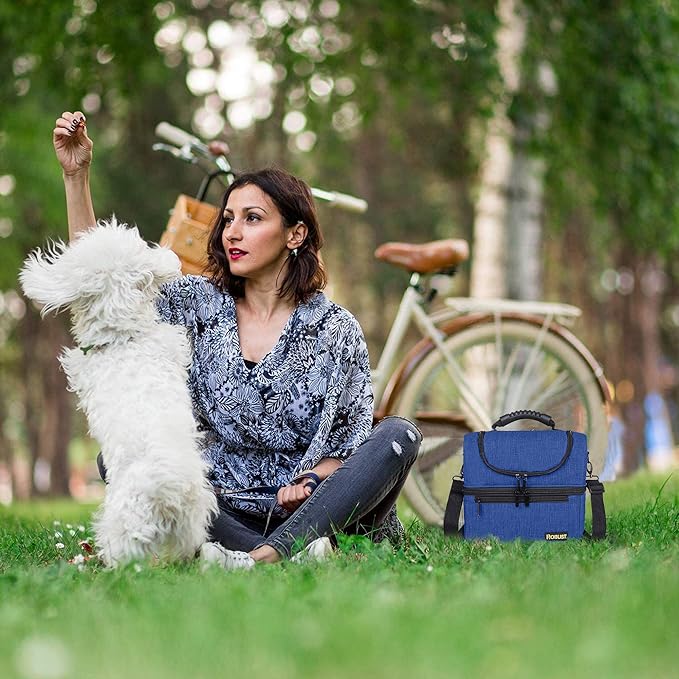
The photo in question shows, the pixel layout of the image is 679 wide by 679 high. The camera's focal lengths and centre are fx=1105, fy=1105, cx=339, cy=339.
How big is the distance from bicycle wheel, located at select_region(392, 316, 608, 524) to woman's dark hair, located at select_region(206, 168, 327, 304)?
4.01 ft

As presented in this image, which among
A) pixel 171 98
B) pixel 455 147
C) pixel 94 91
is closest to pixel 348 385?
pixel 94 91

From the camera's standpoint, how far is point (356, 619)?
2.10 metres

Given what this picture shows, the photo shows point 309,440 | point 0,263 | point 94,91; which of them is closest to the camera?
point 309,440

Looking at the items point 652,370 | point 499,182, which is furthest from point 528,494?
point 652,370

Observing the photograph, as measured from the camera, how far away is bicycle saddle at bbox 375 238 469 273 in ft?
16.7

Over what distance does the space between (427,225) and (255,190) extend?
1374 centimetres

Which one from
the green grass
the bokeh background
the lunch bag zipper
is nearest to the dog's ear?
the green grass

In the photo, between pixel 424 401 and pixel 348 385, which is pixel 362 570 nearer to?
pixel 348 385

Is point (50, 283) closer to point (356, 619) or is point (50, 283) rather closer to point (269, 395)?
point (269, 395)

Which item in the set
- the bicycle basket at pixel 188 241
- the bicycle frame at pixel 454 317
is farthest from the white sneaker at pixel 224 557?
the bicycle frame at pixel 454 317

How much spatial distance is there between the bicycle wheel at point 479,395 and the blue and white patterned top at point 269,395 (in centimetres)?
125

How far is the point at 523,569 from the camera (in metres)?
2.90

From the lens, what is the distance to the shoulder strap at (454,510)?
393cm

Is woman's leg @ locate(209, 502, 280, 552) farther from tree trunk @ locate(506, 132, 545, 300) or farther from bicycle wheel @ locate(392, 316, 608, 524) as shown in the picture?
tree trunk @ locate(506, 132, 545, 300)
